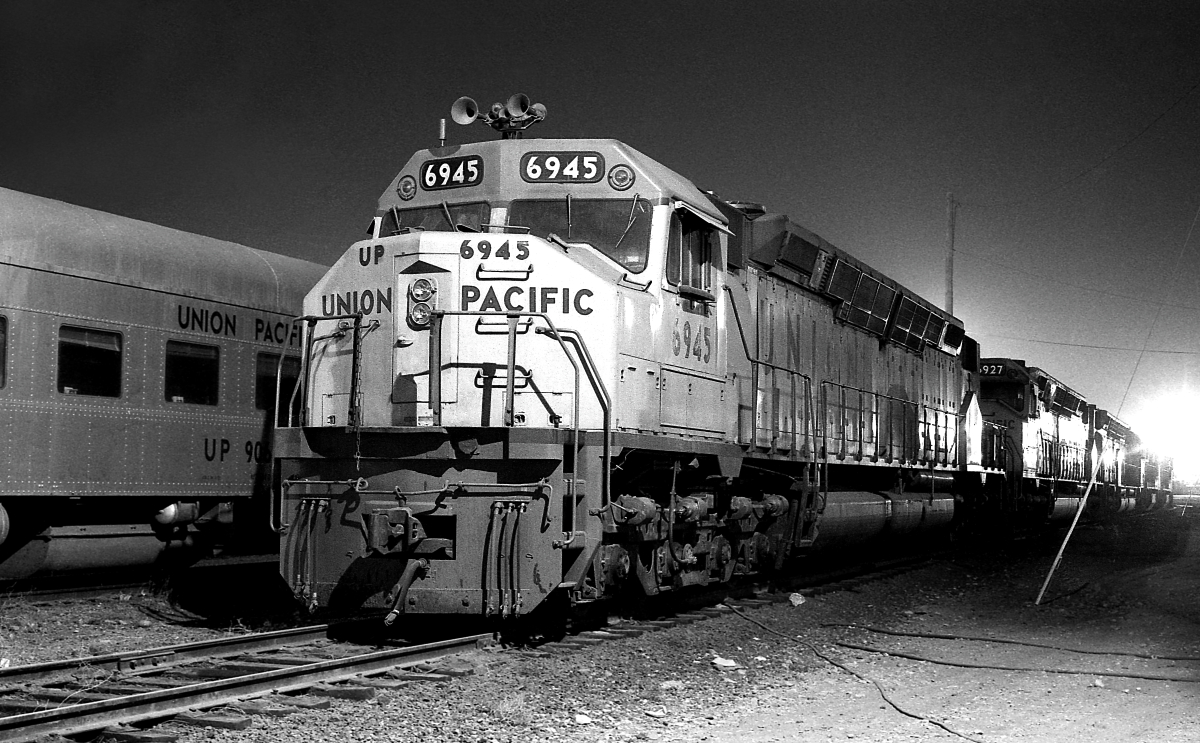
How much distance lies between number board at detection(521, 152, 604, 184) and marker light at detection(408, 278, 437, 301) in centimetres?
137

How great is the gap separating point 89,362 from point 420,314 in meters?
4.67

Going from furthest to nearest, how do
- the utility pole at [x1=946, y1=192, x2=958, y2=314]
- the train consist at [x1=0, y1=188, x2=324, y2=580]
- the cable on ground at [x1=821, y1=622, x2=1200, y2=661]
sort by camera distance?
the utility pole at [x1=946, y1=192, x2=958, y2=314]
the train consist at [x1=0, y1=188, x2=324, y2=580]
the cable on ground at [x1=821, y1=622, x2=1200, y2=661]

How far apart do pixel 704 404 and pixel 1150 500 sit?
4939 cm

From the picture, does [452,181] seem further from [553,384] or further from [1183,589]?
[1183,589]

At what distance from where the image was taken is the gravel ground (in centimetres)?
620

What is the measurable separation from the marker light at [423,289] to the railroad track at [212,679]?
96.9 inches

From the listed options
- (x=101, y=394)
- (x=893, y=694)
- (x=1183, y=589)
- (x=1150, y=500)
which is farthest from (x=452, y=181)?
(x=1150, y=500)

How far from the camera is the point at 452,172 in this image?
9430 mm

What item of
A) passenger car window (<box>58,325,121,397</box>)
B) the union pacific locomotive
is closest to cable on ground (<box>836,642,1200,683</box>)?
the union pacific locomotive

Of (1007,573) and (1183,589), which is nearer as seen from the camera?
(1183,589)

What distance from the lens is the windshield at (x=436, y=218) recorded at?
920 centimetres

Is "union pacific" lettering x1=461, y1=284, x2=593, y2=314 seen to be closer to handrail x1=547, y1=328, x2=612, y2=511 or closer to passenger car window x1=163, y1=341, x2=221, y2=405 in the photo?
handrail x1=547, y1=328, x2=612, y2=511

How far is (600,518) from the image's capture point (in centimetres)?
811

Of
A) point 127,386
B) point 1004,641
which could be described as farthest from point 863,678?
point 127,386
